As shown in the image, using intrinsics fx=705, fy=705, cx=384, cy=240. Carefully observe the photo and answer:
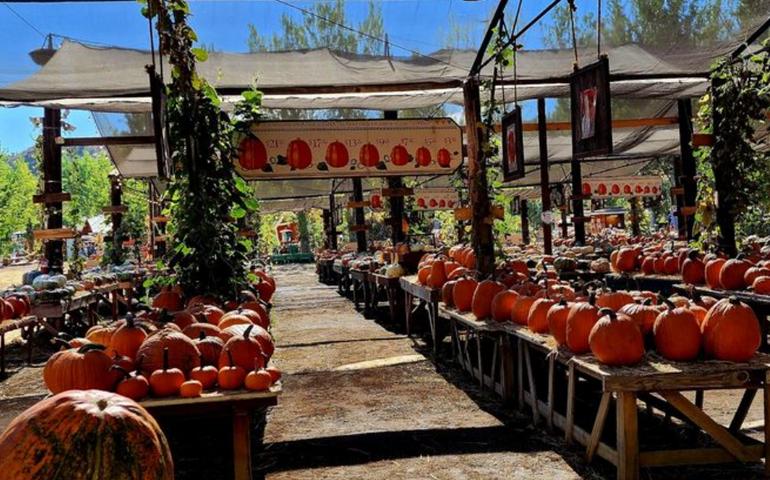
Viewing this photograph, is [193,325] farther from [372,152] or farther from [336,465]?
[372,152]

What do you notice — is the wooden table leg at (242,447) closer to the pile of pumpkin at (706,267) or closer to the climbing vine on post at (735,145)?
the pile of pumpkin at (706,267)

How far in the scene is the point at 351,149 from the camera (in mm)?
10312

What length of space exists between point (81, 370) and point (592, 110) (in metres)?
4.97

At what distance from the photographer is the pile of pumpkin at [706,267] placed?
7.38 metres

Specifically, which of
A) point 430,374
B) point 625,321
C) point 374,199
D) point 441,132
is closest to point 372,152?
point 441,132

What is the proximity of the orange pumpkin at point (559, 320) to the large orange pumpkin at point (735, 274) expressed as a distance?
3.16m

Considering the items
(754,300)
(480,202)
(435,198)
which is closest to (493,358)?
(480,202)

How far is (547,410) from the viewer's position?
219 inches

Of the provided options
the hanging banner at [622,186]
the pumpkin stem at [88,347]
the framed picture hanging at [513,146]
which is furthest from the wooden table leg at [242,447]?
the hanging banner at [622,186]

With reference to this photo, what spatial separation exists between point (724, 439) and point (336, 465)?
2493 mm

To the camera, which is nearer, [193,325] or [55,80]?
[193,325]

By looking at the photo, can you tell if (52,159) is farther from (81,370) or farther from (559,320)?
(559,320)

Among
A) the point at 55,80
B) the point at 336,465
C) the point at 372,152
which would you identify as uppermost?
the point at 55,80

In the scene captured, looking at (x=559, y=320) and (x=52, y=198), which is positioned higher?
(x=52, y=198)
